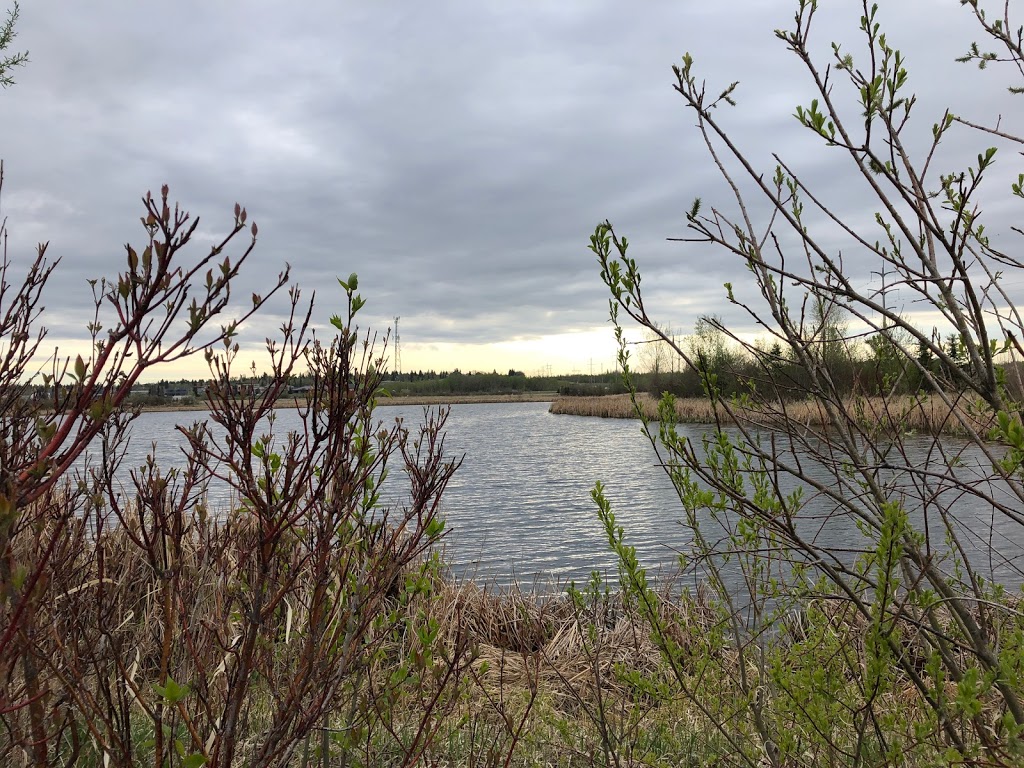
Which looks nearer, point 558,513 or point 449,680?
point 449,680

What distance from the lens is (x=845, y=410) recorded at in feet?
7.91

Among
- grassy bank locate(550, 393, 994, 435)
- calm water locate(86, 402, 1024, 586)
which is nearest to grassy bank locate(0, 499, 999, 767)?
calm water locate(86, 402, 1024, 586)

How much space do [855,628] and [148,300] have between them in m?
2.56

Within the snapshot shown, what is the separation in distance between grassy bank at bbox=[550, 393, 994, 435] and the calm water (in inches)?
20.9

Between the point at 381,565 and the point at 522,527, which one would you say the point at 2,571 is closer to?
the point at 381,565

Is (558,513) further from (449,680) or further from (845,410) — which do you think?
(845,410)

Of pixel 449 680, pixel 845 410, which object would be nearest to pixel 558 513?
pixel 449 680

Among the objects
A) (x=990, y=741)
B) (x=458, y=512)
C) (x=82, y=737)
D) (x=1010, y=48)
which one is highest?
(x=1010, y=48)

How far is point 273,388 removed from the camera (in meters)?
1.89

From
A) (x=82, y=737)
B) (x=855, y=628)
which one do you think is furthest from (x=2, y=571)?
(x=855, y=628)

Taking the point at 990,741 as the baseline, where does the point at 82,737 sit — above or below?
below

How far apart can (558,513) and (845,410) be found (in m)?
13.2

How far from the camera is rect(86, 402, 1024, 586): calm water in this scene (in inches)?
404

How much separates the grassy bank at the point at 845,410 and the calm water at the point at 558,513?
531 millimetres
